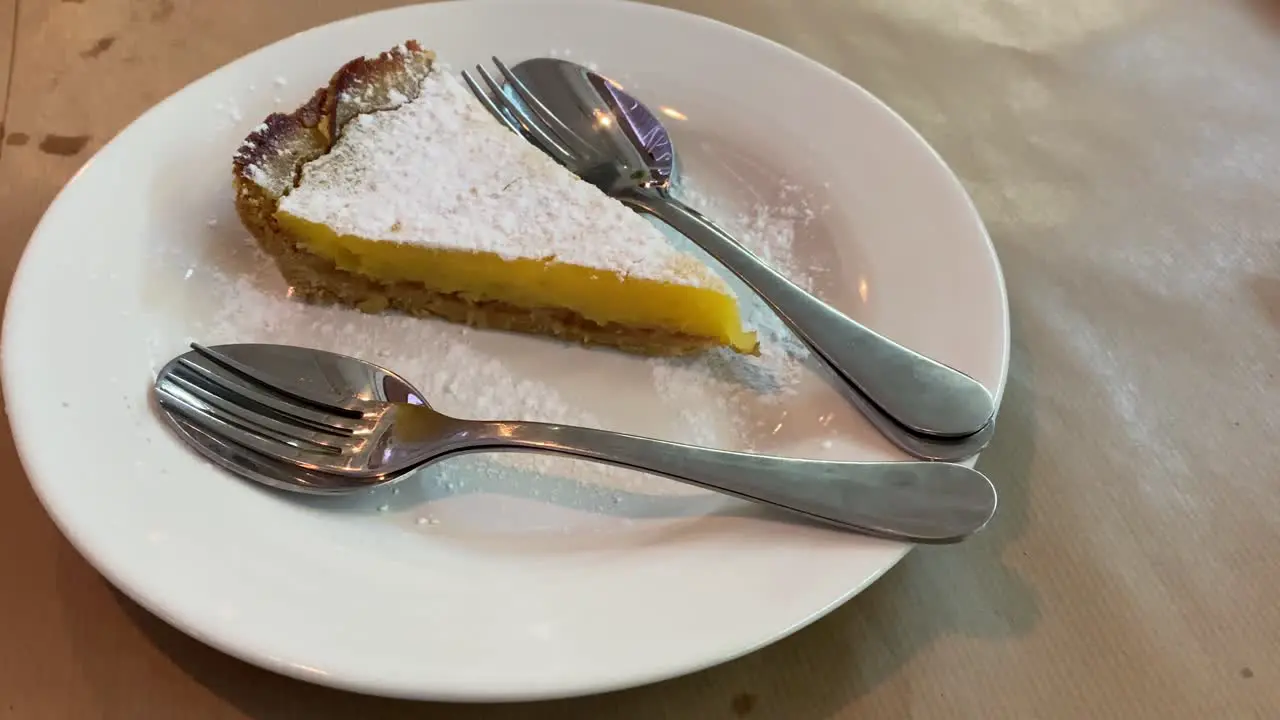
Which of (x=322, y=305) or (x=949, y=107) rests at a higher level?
(x=322, y=305)

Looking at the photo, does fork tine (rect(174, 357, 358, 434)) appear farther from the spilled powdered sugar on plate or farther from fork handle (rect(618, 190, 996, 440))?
fork handle (rect(618, 190, 996, 440))

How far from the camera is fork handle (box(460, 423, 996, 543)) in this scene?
0.75 meters

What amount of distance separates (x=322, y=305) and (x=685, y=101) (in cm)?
55

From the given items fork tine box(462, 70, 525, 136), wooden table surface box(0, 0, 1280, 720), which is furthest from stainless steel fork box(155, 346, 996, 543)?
fork tine box(462, 70, 525, 136)

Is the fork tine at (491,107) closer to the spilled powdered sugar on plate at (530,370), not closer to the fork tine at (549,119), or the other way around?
the fork tine at (549,119)

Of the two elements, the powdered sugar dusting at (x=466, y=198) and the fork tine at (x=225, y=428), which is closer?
the fork tine at (x=225, y=428)

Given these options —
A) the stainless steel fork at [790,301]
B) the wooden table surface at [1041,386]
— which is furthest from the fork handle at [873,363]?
the wooden table surface at [1041,386]

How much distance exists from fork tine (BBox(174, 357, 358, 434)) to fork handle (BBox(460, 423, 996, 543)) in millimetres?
157

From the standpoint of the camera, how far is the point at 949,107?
1.40m

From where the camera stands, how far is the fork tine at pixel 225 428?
33.1 inches

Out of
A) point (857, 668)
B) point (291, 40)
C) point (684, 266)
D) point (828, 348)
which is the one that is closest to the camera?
point (857, 668)

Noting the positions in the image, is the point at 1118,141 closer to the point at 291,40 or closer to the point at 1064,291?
the point at 1064,291

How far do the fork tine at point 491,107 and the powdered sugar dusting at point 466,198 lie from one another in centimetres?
2

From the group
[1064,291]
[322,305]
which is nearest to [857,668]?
[1064,291]
